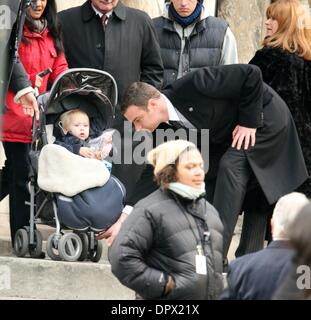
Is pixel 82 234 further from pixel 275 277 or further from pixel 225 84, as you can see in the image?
pixel 275 277

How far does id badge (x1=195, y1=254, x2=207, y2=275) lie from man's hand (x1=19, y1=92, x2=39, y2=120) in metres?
2.27

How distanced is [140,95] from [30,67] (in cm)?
114

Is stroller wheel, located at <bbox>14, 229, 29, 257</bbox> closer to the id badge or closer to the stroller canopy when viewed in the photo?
the stroller canopy

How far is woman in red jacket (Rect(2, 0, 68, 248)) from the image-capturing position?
31.9 ft

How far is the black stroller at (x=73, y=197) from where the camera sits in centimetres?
933

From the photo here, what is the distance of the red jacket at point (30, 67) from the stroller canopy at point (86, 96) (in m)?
0.25

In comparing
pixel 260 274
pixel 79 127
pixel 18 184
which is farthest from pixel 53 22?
pixel 260 274

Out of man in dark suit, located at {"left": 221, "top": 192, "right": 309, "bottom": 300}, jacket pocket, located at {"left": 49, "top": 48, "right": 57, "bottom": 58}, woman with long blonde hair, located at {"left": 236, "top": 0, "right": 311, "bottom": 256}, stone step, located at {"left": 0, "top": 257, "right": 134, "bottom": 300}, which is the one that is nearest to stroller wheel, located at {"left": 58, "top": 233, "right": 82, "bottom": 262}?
stone step, located at {"left": 0, "top": 257, "right": 134, "bottom": 300}

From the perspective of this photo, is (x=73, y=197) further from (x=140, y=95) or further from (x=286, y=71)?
(x=286, y=71)

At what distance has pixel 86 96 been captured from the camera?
382 inches

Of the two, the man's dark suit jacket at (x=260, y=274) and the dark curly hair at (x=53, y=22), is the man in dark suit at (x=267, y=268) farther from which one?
the dark curly hair at (x=53, y=22)

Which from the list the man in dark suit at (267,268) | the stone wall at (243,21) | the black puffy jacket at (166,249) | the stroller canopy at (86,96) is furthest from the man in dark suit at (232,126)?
the stone wall at (243,21)

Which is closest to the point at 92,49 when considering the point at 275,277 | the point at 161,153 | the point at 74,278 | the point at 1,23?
the point at 1,23

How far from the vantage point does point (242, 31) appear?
1262 cm
